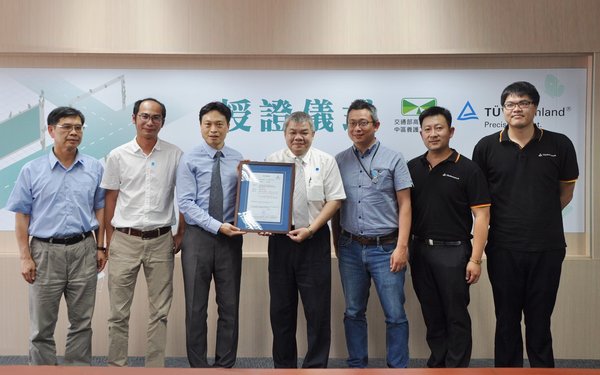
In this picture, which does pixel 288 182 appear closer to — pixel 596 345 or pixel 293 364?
pixel 293 364

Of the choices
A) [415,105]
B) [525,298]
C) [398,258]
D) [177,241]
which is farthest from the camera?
[415,105]

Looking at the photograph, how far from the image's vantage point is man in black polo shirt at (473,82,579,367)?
2.83m

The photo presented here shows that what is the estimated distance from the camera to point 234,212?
305 centimetres

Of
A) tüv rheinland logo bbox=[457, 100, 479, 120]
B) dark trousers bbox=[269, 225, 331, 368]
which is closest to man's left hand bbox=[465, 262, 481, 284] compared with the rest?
dark trousers bbox=[269, 225, 331, 368]

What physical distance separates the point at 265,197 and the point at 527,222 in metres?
1.45

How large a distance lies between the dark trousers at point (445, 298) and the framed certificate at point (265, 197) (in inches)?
32.1

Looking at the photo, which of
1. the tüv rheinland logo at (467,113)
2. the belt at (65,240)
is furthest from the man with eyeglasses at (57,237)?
the tüv rheinland logo at (467,113)

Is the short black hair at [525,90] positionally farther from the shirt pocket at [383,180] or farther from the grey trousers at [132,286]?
the grey trousers at [132,286]

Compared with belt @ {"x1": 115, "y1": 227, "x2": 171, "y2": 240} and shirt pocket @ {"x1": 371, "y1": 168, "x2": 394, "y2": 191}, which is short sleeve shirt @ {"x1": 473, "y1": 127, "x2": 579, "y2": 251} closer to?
shirt pocket @ {"x1": 371, "y1": 168, "x2": 394, "y2": 191}

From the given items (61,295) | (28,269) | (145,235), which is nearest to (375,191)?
(145,235)

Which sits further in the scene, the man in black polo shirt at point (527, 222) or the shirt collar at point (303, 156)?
the shirt collar at point (303, 156)

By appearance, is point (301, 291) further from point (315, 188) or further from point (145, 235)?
point (145, 235)

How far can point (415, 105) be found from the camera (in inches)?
148

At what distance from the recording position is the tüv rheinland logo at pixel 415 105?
12.4ft
